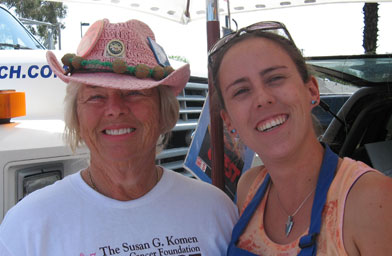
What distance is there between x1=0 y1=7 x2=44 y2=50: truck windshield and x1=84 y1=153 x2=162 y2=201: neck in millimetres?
2316

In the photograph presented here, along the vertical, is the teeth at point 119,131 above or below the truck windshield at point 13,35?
below

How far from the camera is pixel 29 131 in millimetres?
2232

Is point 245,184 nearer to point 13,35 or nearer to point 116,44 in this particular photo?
point 116,44

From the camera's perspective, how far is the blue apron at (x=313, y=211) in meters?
1.30

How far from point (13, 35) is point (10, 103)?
5.01 feet

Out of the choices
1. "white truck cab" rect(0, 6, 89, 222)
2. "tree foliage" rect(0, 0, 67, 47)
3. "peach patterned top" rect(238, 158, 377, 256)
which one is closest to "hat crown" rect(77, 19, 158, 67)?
"white truck cab" rect(0, 6, 89, 222)

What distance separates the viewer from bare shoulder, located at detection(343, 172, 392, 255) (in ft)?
3.84

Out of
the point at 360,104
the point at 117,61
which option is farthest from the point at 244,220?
the point at 360,104

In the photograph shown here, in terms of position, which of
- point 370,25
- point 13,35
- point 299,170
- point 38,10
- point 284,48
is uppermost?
point 38,10

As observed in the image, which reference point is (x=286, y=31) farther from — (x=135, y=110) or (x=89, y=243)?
(x=89, y=243)

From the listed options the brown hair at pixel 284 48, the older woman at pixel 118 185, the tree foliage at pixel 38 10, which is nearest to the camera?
the older woman at pixel 118 185

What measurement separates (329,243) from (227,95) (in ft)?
2.42

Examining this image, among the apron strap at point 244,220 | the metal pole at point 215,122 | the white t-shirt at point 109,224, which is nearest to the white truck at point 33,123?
the white t-shirt at point 109,224

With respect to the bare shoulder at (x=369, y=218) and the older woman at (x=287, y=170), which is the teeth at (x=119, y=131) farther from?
the bare shoulder at (x=369, y=218)
